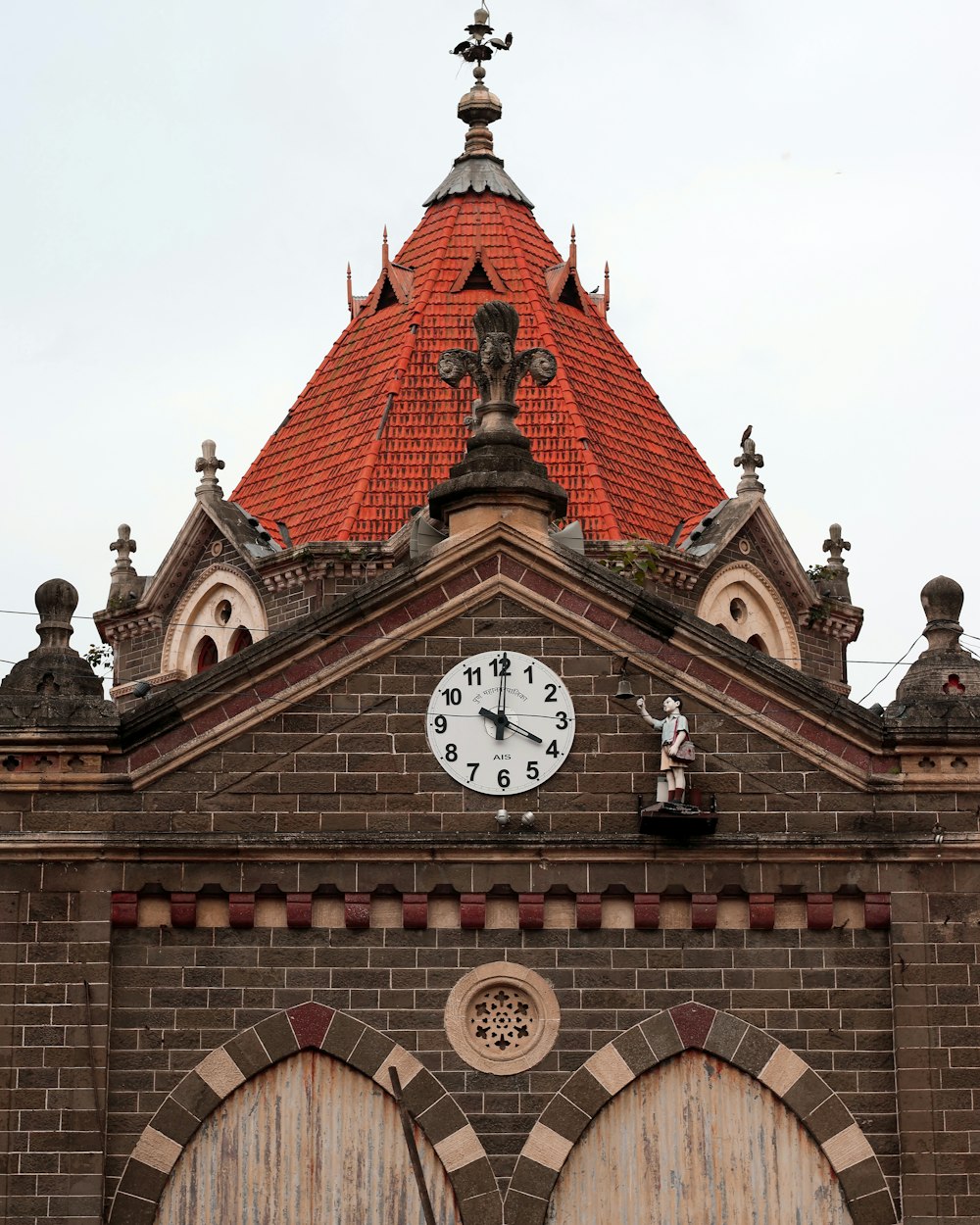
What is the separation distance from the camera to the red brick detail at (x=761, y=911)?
3350 cm

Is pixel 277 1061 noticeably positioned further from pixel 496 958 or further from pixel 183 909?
pixel 496 958

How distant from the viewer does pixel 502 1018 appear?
33.3 metres

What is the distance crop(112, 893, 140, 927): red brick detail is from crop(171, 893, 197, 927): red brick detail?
37 cm

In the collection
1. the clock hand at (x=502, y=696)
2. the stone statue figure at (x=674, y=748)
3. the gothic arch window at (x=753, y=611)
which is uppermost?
the gothic arch window at (x=753, y=611)

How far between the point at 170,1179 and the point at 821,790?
7751 mm

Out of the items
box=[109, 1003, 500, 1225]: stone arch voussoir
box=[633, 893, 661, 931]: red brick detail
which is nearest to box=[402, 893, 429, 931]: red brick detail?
box=[109, 1003, 500, 1225]: stone arch voussoir

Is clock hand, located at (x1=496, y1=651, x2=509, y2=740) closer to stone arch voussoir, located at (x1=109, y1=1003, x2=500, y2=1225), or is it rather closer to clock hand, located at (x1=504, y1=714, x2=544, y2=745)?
clock hand, located at (x1=504, y1=714, x2=544, y2=745)

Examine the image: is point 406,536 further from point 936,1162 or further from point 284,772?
point 936,1162

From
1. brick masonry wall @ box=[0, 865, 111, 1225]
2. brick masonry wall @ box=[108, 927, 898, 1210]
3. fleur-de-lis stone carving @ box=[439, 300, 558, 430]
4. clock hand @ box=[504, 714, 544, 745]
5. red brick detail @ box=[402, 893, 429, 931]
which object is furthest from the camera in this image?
fleur-de-lis stone carving @ box=[439, 300, 558, 430]

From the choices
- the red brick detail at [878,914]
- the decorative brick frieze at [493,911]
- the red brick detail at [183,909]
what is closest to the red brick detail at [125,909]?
the decorative brick frieze at [493,911]

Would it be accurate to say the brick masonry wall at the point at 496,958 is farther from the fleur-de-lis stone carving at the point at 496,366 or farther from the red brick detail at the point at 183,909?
the fleur-de-lis stone carving at the point at 496,366

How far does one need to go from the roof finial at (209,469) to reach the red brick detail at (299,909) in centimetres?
1432

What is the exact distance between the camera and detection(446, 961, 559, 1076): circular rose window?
33188 mm

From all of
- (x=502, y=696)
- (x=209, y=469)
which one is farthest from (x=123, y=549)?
(x=502, y=696)
